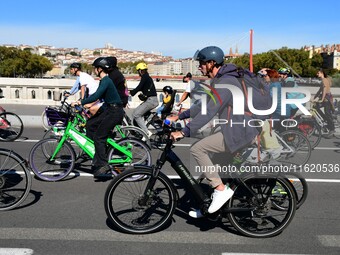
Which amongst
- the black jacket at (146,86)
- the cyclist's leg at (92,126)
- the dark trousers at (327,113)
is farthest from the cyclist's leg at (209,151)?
the dark trousers at (327,113)

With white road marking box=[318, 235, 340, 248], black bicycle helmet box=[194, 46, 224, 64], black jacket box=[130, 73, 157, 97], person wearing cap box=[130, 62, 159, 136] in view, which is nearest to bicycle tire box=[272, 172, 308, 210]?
white road marking box=[318, 235, 340, 248]

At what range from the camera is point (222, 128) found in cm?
411

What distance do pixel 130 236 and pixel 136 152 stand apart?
2380 mm

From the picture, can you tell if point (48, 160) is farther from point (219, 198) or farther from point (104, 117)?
point (219, 198)

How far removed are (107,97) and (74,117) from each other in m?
0.73

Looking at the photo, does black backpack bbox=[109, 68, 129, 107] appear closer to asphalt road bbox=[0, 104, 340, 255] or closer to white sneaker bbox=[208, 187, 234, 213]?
asphalt road bbox=[0, 104, 340, 255]

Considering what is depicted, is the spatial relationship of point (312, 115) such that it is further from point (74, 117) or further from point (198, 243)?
point (198, 243)

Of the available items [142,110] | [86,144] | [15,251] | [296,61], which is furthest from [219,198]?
[296,61]

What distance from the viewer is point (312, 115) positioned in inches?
384

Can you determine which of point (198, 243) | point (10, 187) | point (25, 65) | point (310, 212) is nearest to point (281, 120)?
point (310, 212)

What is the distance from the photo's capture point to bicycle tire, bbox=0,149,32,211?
15.8ft

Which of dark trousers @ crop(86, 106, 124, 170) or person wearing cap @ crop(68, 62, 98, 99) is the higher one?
person wearing cap @ crop(68, 62, 98, 99)

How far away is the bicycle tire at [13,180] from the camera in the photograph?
482 cm

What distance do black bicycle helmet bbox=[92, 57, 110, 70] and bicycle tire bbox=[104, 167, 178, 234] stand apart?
7.97 ft
